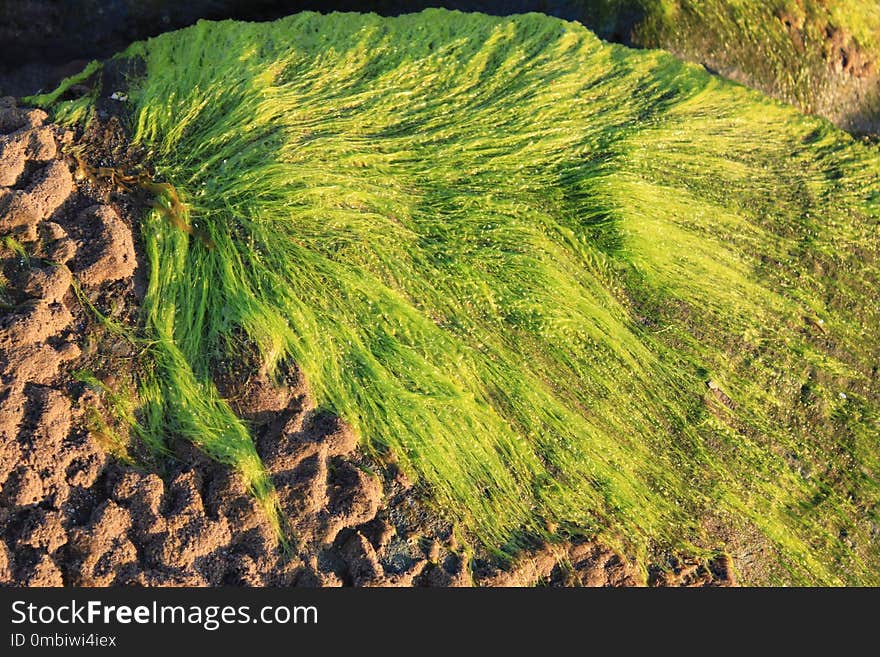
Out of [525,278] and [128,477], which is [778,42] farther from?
[128,477]

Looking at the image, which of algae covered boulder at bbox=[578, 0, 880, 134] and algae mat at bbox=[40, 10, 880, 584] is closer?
algae mat at bbox=[40, 10, 880, 584]

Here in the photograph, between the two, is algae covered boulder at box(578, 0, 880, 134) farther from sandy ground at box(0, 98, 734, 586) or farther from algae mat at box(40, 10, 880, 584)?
sandy ground at box(0, 98, 734, 586)

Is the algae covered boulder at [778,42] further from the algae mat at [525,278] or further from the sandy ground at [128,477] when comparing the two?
the sandy ground at [128,477]

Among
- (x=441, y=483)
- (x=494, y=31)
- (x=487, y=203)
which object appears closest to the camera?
(x=441, y=483)

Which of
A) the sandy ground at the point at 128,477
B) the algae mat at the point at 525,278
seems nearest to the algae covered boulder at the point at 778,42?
the algae mat at the point at 525,278

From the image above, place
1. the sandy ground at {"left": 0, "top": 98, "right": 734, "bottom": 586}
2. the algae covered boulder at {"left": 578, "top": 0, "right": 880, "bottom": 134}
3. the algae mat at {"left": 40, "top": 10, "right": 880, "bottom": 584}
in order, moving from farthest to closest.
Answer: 1. the algae covered boulder at {"left": 578, "top": 0, "right": 880, "bottom": 134}
2. the algae mat at {"left": 40, "top": 10, "right": 880, "bottom": 584}
3. the sandy ground at {"left": 0, "top": 98, "right": 734, "bottom": 586}

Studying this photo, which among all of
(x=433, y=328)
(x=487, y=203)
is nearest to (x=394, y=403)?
(x=433, y=328)

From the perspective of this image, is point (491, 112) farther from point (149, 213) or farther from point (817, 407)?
point (817, 407)

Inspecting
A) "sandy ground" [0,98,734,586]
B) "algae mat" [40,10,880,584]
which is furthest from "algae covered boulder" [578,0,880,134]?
"sandy ground" [0,98,734,586]
